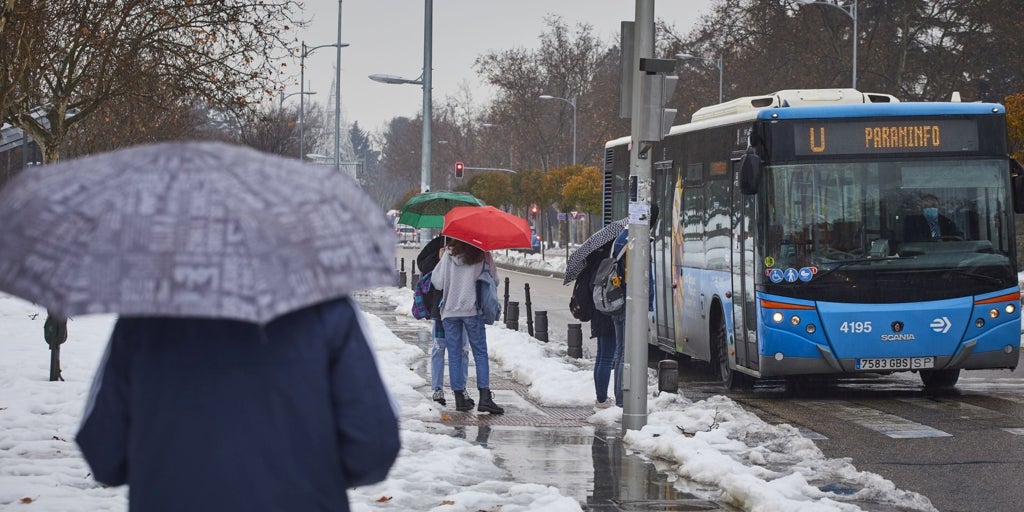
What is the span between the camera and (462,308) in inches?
497

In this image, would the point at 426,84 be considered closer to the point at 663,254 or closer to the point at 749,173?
the point at 663,254

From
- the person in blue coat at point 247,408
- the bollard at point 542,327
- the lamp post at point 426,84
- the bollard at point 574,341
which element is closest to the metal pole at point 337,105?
the lamp post at point 426,84

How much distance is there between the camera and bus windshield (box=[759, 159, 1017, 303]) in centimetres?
1388

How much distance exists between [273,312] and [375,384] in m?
0.45

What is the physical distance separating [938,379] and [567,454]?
6063mm

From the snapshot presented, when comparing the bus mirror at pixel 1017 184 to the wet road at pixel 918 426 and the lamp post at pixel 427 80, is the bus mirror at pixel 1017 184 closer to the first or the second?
the wet road at pixel 918 426

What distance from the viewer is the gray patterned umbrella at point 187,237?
3049 millimetres

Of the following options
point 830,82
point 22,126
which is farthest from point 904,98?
point 22,126

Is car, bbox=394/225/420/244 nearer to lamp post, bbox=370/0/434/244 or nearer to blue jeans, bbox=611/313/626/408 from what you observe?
lamp post, bbox=370/0/434/244

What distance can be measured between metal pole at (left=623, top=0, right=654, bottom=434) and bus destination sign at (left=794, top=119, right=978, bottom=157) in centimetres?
316

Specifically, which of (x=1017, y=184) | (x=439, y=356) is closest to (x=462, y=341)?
(x=439, y=356)

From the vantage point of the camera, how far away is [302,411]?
130 inches

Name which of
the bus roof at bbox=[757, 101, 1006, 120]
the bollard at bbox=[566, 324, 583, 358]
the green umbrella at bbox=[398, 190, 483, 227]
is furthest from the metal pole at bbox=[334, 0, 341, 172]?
the bus roof at bbox=[757, 101, 1006, 120]

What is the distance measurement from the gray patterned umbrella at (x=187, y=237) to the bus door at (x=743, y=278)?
1109 cm
